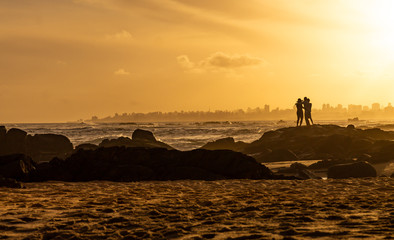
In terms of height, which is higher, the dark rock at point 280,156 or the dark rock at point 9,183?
the dark rock at point 9,183

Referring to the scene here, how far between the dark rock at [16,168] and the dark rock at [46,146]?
15613 millimetres

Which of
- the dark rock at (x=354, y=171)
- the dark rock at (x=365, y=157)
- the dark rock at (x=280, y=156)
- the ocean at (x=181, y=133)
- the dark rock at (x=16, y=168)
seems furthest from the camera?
the ocean at (x=181, y=133)

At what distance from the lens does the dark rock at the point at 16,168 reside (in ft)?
46.2

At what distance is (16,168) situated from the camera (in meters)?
14.2

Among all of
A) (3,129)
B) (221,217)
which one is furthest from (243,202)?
(3,129)

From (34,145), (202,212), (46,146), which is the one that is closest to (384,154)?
(202,212)

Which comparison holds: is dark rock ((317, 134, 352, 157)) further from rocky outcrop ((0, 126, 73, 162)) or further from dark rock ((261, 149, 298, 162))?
rocky outcrop ((0, 126, 73, 162))

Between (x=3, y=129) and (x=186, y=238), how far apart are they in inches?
1096

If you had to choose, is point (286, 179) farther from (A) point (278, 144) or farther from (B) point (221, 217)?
(A) point (278, 144)

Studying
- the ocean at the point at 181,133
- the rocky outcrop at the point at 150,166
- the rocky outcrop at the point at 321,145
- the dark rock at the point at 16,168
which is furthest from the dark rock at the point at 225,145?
the dark rock at the point at 16,168

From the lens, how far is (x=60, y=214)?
8.01 m

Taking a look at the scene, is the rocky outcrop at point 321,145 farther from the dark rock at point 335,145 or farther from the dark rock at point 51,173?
the dark rock at point 51,173

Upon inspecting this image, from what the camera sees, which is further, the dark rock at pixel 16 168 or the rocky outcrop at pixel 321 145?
the rocky outcrop at pixel 321 145

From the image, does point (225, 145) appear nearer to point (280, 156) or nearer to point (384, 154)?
point (280, 156)
